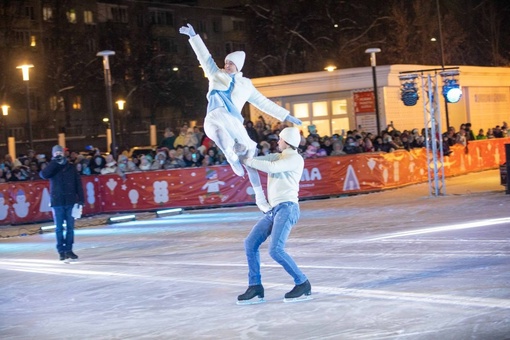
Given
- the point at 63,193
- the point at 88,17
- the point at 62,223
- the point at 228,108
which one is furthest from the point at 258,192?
the point at 88,17

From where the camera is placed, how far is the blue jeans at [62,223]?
15.7 meters

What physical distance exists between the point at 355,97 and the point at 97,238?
889 inches

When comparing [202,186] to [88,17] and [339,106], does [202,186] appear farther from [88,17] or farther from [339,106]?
[88,17]

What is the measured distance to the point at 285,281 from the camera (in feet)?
38.1

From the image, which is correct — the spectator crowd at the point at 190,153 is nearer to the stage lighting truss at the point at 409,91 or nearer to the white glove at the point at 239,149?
the stage lighting truss at the point at 409,91

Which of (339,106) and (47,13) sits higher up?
(47,13)

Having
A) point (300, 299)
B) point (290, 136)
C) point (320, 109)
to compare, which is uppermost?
point (320, 109)

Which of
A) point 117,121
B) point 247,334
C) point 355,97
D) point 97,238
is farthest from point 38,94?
point 247,334

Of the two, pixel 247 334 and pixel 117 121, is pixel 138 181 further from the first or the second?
pixel 117 121

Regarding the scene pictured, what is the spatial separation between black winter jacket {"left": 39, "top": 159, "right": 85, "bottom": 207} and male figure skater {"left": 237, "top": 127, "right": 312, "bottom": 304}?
638 cm

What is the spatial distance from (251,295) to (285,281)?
1588 millimetres

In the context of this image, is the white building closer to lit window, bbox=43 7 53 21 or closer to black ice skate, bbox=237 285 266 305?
lit window, bbox=43 7 53 21

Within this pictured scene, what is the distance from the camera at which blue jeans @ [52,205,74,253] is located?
1566 centimetres

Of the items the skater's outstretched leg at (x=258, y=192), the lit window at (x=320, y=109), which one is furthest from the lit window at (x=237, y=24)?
the skater's outstretched leg at (x=258, y=192)
